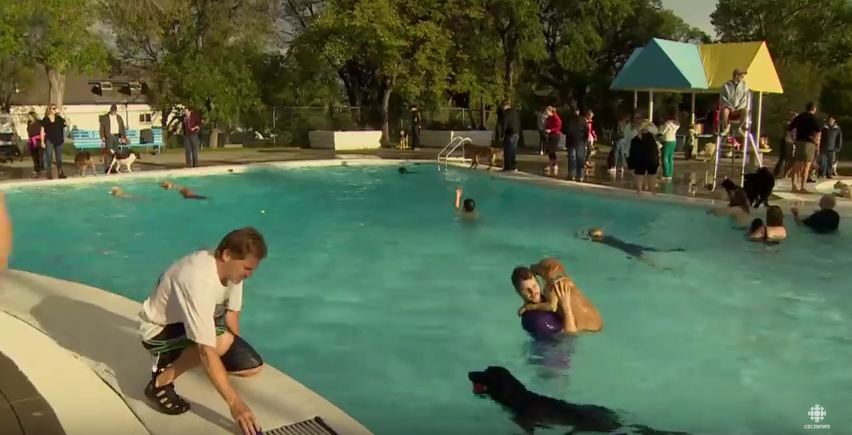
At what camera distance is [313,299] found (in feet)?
29.1

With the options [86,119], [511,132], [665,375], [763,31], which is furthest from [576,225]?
[86,119]

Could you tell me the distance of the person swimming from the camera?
1112 centimetres

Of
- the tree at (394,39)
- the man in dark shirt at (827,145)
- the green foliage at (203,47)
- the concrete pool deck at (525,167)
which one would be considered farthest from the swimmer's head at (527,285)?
the green foliage at (203,47)

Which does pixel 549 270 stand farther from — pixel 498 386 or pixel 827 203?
pixel 827 203

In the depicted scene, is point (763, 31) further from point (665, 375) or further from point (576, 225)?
point (665, 375)

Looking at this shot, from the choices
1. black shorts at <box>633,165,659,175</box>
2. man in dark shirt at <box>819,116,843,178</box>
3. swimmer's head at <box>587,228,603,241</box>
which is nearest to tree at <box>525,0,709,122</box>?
man in dark shirt at <box>819,116,843,178</box>

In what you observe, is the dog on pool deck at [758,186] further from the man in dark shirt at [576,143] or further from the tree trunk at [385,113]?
the tree trunk at [385,113]

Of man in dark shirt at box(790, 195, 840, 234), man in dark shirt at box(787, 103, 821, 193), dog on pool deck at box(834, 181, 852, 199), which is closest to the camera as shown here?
man in dark shirt at box(790, 195, 840, 234)

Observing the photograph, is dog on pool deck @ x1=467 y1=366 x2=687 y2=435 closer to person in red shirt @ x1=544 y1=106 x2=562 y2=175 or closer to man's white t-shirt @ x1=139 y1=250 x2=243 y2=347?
man's white t-shirt @ x1=139 y1=250 x2=243 y2=347

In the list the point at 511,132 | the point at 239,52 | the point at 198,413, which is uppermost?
the point at 239,52

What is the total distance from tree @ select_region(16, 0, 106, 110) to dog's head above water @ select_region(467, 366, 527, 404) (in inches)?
881

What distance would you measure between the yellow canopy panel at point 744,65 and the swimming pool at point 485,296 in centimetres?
715

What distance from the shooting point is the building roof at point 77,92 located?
48.7m

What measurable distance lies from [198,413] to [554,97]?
118ft
